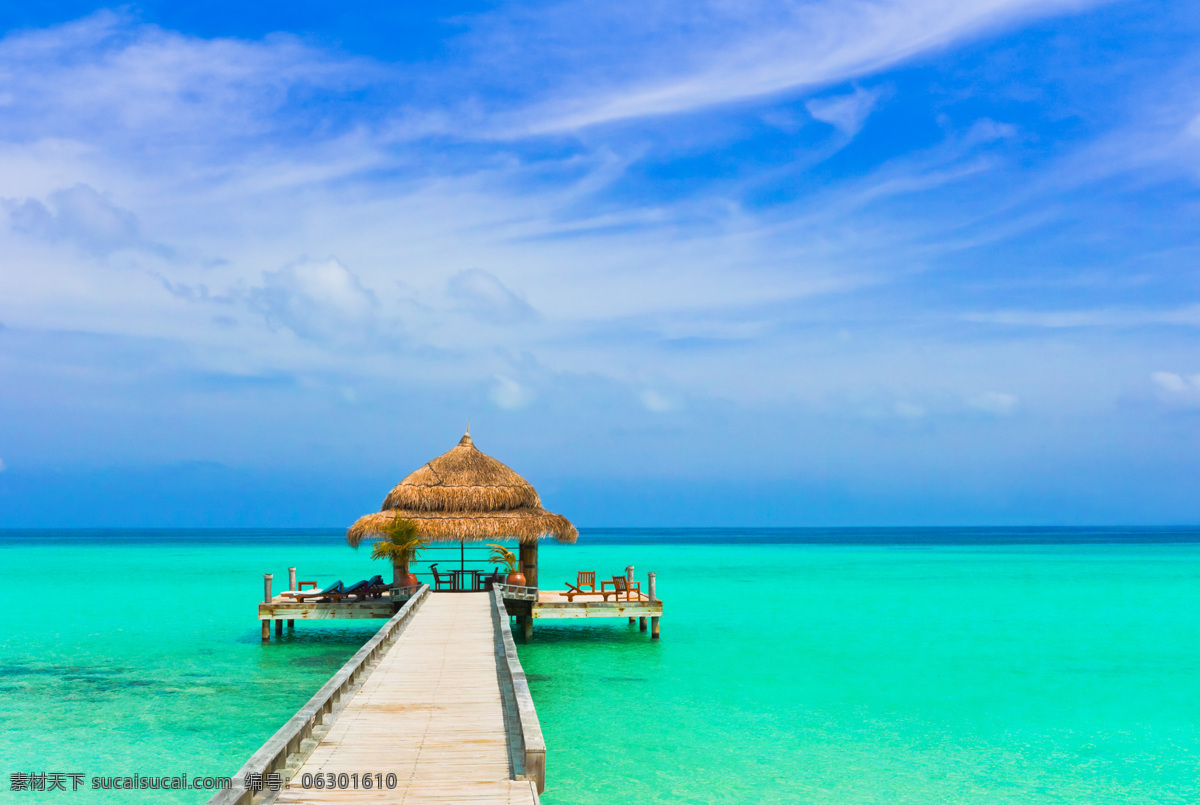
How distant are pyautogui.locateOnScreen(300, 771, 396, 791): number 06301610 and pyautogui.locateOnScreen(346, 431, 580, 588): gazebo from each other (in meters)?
13.5

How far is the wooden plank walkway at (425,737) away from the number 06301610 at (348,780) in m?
0.05

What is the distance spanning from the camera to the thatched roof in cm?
2047

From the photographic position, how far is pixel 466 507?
2081 cm

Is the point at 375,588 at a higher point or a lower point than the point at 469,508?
lower

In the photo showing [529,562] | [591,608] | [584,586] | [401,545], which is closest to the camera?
[401,545]

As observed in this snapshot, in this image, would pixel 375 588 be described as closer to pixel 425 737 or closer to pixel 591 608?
pixel 591 608

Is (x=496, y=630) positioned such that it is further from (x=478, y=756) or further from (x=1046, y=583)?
(x=1046, y=583)

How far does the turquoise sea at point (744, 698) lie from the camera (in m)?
11.4

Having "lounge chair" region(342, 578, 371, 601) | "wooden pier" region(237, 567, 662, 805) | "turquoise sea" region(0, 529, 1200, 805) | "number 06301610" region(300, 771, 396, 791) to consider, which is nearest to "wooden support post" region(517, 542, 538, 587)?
"turquoise sea" region(0, 529, 1200, 805)

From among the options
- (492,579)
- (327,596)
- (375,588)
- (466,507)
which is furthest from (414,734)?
(492,579)

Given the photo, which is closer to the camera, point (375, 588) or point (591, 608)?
point (591, 608)

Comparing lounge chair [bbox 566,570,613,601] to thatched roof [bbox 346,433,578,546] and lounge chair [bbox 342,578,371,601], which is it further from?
lounge chair [bbox 342,578,371,601]

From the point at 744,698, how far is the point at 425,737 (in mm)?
9452

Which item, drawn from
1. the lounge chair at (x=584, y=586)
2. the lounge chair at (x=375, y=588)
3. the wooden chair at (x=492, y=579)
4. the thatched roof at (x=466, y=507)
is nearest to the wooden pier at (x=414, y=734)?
the lounge chair at (x=375, y=588)
